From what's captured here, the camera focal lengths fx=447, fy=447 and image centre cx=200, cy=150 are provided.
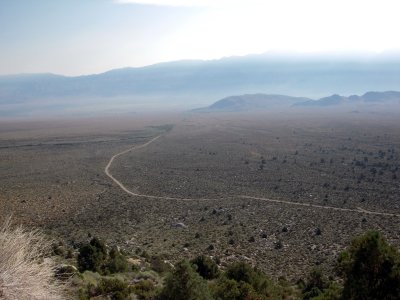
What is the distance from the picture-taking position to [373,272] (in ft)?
28.6

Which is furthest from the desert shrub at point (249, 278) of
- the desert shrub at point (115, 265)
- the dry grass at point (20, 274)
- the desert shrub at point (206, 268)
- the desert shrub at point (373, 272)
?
the dry grass at point (20, 274)

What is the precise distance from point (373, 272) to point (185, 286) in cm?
374

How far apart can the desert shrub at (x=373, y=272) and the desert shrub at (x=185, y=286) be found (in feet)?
9.49

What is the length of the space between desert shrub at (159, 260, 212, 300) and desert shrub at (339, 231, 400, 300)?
289 cm

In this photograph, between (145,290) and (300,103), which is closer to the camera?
(145,290)

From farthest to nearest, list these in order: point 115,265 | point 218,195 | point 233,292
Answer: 1. point 218,195
2. point 115,265
3. point 233,292

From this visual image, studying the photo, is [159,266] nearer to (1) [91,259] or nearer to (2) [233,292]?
(1) [91,259]

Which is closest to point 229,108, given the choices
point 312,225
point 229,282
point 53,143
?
point 53,143

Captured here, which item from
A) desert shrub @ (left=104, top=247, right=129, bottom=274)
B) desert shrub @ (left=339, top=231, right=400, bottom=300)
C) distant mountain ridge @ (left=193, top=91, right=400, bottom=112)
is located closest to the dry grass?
desert shrub @ (left=339, top=231, right=400, bottom=300)

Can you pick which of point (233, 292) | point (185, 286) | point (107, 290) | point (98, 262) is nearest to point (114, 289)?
point (107, 290)

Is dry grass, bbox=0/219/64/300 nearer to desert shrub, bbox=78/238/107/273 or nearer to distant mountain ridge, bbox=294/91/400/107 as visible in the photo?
desert shrub, bbox=78/238/107/273

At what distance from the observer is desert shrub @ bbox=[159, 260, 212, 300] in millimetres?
9125

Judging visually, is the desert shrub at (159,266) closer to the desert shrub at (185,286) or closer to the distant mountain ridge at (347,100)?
the desert shrub at (185,286)

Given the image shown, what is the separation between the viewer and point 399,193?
3231 centimetres
